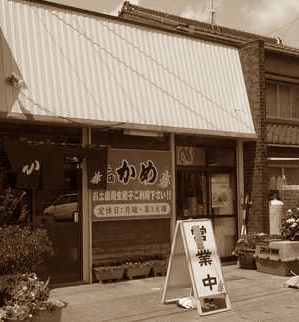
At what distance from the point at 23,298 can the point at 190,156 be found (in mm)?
7196

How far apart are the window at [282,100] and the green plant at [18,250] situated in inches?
361

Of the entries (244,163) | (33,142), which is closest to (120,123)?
(33,142)

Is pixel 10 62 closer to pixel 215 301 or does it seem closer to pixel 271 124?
pixel 215 301

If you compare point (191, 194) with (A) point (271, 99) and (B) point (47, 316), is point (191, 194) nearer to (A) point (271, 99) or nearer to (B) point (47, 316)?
(A) point (271, 99)

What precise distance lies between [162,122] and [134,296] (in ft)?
13.2

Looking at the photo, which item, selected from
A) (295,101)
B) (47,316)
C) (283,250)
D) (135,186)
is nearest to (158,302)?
(47,316)

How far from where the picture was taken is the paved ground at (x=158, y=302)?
879 centimetres

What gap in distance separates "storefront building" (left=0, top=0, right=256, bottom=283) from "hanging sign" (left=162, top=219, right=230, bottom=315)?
8.80 feet

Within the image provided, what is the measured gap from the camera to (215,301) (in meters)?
9.48

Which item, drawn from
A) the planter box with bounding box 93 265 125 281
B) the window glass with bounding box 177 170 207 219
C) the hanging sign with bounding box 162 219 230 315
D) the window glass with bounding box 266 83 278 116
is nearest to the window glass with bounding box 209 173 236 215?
the window glass with bounding box 177 170 207 219

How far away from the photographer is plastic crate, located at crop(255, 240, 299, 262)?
40.8 feet

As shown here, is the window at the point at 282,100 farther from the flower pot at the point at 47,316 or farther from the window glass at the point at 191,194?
the flower pot at the point at 47,316

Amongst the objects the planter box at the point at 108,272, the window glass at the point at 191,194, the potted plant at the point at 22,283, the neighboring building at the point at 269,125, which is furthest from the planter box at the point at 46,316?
the neighboring building at the point at 269,125

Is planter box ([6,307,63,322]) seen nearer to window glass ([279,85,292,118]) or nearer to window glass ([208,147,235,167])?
window glass ([208,147,235,167])
